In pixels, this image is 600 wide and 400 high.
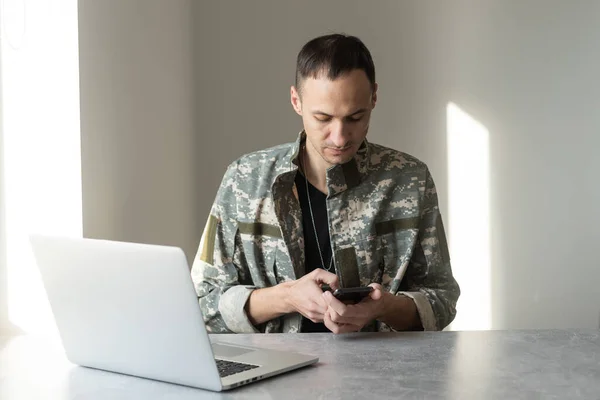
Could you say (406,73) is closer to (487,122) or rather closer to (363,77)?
(487,122)

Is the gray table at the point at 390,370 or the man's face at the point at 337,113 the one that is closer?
the gray table at the point at 390,370

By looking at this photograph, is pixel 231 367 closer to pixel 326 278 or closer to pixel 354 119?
pixel 326 278

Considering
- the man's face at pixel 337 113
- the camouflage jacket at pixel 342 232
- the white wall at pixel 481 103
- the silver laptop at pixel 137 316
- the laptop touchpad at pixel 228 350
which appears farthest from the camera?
the white wall at pixel 481 103

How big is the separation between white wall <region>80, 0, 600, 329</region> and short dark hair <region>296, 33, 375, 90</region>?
1371 millimetres

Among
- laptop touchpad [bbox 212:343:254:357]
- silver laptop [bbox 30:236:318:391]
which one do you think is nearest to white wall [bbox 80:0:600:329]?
laptop touchpad [bbox 212:343:254:357]

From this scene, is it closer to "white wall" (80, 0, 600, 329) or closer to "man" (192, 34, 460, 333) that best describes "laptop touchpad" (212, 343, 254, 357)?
"man" (192, 34, 460, 333)

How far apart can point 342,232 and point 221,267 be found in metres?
0.31

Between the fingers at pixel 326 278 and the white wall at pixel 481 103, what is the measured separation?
168 cm

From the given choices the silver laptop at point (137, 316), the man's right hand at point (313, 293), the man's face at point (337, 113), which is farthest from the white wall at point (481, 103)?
the silver laptop at point (137, 316)

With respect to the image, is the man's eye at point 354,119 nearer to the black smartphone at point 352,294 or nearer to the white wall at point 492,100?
the black smartphone at point 352,294

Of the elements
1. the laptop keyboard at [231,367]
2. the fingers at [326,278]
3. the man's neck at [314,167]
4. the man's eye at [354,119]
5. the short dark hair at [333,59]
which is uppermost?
the short dark hair at [333,59]

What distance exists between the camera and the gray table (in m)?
1.33

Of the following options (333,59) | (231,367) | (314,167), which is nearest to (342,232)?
(314,167)

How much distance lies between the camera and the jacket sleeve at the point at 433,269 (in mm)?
2053
